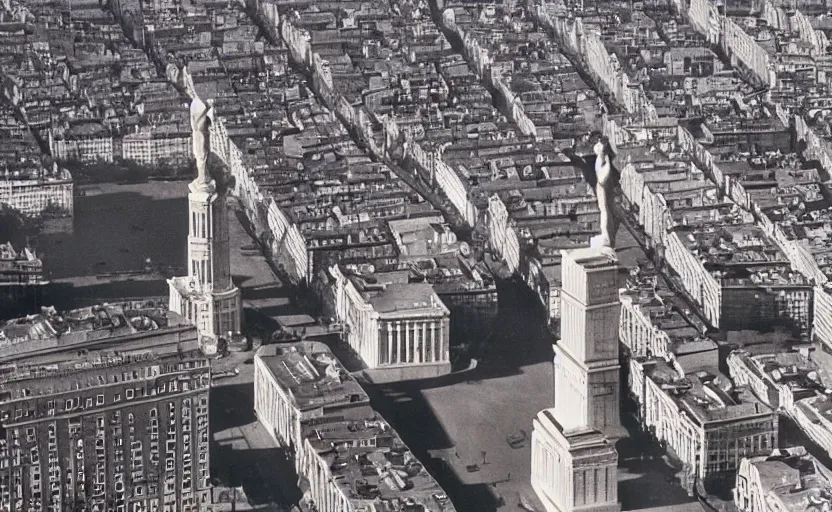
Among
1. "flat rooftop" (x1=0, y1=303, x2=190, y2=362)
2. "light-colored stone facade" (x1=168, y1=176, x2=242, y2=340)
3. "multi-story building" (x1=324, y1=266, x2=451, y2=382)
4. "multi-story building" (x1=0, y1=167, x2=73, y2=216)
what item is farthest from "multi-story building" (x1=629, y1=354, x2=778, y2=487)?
"multi-story building" (x1=0, y1=167, x2=73, y2=216)

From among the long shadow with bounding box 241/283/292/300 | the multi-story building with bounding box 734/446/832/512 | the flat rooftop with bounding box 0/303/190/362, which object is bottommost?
the multi-story building with bounding box 734/446/832/512

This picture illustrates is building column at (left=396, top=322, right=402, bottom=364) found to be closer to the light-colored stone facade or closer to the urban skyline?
the urban skyline

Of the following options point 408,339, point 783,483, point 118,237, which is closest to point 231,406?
point 408,339

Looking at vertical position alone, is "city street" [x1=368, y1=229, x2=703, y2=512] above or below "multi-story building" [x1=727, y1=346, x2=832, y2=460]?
below

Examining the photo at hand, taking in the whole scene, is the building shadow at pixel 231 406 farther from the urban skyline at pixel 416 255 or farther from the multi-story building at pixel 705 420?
the multi-story building at pixel 705 420

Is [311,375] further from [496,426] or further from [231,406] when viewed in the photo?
[496,426]

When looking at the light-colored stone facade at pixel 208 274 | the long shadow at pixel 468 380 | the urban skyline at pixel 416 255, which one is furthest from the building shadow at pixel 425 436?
the light-colored stone facade at pixel 208 274
